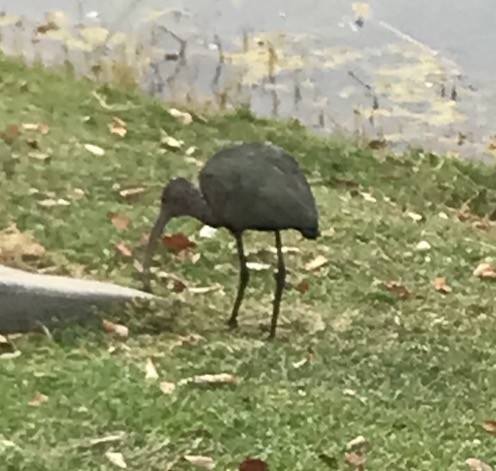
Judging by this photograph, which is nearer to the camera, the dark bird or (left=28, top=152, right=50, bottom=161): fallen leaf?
the dark bird

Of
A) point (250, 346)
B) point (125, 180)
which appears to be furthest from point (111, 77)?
point (250, 346)

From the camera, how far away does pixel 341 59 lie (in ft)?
33.3

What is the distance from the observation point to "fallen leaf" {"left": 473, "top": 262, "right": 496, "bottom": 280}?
240 inches

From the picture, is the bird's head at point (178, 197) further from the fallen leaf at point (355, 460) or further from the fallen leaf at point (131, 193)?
the fallen leaf at point (131, 193)

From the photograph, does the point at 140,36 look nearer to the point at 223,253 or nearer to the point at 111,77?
the point at 111,77

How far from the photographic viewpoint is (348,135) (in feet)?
28.2

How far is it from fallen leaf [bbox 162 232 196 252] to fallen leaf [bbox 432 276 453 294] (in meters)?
1.14

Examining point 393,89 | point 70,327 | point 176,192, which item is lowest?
point 393,89

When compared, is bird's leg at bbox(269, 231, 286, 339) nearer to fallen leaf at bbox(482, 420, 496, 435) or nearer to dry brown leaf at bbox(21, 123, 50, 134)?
fallen leaf at bbox(482, 420, 496, 435)

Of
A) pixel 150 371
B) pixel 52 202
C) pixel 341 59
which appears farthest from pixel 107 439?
pixel 341 59

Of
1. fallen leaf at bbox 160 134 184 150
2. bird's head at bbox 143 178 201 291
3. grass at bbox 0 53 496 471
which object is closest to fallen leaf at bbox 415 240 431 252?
grass at bbox 0 53 496 471

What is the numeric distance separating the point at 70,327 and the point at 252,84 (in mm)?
4952

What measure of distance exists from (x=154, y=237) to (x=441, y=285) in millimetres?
1603

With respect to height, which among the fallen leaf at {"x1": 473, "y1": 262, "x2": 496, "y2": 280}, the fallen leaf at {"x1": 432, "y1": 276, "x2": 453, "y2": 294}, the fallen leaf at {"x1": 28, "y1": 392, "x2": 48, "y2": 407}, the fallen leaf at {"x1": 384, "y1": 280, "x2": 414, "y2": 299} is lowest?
the fallen leaf at {"x1": 473, "y1": 262, "x2": 496, "y2": 280}
